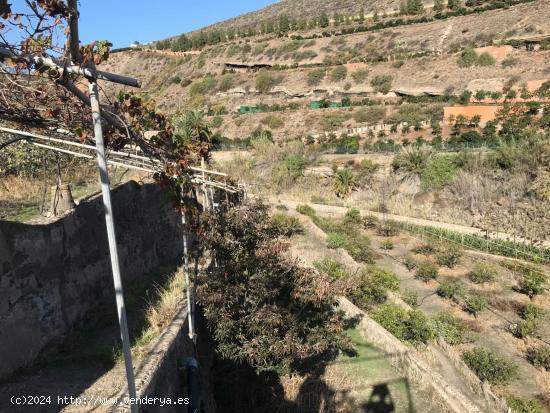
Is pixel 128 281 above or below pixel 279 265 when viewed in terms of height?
below

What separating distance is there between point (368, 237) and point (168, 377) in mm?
14379

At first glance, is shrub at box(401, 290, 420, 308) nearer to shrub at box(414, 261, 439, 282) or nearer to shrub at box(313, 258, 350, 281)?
shrub at box(414, 261, 439, 282)

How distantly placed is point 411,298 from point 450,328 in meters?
1.57

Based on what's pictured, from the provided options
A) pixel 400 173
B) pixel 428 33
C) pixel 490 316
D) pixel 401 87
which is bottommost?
pixel 490 316

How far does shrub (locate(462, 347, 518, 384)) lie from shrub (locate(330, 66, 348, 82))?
133 feet

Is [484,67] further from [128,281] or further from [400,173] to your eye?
[128,281]

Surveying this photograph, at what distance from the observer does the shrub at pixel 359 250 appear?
49.6 ft

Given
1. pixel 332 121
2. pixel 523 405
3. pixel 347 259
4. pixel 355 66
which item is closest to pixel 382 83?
pixel 355 66

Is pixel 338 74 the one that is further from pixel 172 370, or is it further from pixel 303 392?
pixel 172 370

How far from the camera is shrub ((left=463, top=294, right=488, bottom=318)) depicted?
40.0 ft

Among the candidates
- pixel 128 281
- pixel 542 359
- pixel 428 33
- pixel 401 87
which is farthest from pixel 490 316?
pixel 428 33

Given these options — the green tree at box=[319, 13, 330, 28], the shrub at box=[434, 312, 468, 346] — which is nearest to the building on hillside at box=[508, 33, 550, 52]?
the green tree at box=[319, 13, 330, 28]

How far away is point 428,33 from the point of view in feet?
168

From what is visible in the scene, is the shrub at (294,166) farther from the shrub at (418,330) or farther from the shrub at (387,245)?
the shrub at (418,330)
